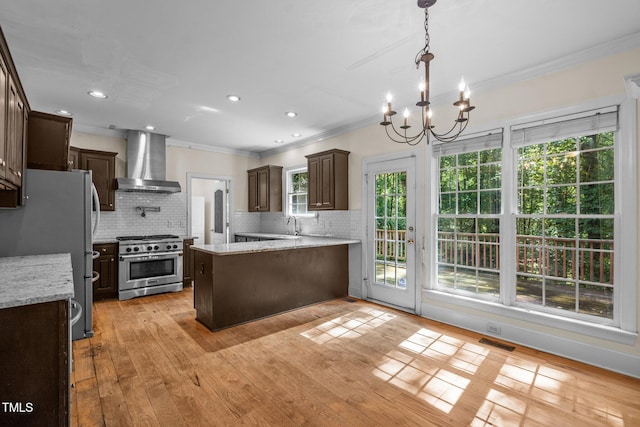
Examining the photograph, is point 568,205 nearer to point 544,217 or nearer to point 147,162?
point 544,217

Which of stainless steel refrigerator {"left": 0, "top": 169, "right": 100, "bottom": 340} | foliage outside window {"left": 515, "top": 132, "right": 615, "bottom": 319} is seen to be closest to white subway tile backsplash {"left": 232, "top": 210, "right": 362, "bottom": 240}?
foliage outside window {"left": 515, "top": 132, "right": 615, "bottom": 319}

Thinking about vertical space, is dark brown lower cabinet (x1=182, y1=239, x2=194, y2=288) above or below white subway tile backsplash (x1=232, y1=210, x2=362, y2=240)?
below

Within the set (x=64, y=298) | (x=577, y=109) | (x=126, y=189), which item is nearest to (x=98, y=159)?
(x=126, y=189)

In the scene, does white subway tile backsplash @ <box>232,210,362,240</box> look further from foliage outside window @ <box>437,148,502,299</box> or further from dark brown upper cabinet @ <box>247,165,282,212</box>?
foliage outside window @ <box>437,148,502,299</box>

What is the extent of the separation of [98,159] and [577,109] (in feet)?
20.1

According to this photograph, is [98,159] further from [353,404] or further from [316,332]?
[353,404]

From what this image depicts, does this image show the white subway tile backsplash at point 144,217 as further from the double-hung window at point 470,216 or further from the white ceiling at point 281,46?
the double-hung window at point 470,216

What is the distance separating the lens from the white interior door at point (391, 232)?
13.4ft

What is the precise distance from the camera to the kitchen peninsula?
347cm

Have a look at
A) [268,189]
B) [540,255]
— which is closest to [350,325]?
[540,255]

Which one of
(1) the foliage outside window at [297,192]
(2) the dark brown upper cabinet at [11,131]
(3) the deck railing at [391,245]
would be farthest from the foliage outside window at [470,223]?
(2) the dark brown upper cabinet at [11,131]

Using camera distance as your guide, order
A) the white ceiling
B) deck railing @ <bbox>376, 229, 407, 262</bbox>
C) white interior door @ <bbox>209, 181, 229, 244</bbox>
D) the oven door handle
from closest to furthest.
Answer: the white ceiling < deck railing @ <bbox>376, 229, 407, 262</bbox> < the oven door handle < white interior door @ <bbox>209, 181, 229, 244</bbox>

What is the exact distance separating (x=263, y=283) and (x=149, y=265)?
88.5 inches

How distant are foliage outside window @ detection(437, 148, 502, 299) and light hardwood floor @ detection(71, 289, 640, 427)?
0.65 meters
